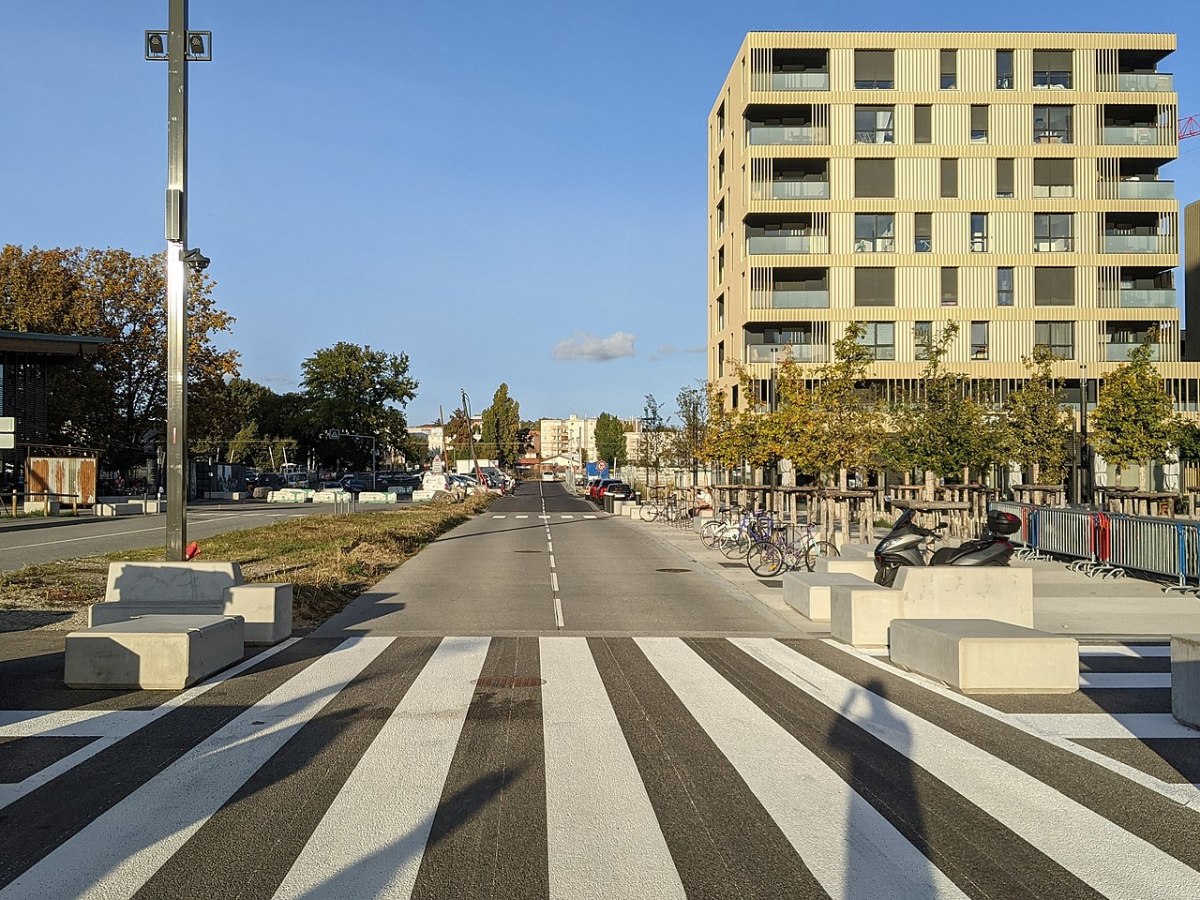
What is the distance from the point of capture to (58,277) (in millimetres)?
55062

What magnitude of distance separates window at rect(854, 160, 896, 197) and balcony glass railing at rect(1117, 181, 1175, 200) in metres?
11.4

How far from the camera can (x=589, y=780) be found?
641 centimetres

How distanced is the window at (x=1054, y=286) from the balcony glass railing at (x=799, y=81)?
14.2 m

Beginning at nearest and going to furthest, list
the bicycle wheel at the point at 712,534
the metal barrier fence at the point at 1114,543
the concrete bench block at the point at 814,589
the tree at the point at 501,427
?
1. the concrete bench block at the point at 814,589
2. the metal barrier fence at the point at 1114,543
3. the bicycle wheel at the point at 712,534
4. the tree at the point at 501,427

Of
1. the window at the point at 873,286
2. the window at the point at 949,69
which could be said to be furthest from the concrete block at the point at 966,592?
the window at the point at 949,69

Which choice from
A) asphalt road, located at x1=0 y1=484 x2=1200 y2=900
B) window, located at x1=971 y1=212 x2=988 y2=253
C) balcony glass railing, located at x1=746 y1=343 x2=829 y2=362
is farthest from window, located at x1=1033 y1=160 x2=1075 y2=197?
asphalt road, located at x1=0 y1=484 x2=1200 y2=900

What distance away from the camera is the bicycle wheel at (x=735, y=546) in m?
24.4

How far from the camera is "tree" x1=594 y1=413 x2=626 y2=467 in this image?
526 ft

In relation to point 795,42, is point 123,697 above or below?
below

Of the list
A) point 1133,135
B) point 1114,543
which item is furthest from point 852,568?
point 1133,135

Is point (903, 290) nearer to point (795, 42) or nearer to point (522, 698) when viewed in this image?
point (795, 42)

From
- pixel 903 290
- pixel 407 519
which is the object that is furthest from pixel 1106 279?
pixel 407 519

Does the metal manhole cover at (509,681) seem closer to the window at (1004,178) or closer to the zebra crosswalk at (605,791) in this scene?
the zebra crosswalk at (605,791)

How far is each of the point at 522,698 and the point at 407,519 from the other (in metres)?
28.9
